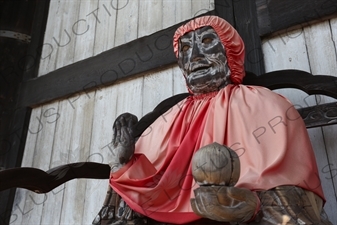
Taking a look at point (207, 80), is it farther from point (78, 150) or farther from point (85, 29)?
point (85, 29)

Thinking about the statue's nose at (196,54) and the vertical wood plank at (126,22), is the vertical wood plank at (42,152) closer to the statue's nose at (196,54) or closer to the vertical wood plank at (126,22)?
the vertical wood plank at (126,22)

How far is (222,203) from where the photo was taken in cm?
66

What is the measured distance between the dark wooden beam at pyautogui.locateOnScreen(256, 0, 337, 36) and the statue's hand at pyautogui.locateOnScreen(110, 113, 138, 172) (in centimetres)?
86

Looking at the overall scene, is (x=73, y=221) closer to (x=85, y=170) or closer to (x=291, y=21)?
(x=85, y=170)

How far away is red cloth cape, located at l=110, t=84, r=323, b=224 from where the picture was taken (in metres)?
0.86

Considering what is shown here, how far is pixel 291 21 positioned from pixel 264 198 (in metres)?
0.97

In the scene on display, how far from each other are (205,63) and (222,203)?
0.65m

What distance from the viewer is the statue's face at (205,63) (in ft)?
4.05

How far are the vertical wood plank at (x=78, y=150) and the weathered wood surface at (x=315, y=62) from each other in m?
0.97

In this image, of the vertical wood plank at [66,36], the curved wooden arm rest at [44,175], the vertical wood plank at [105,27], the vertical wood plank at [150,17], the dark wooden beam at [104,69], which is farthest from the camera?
the vertical wood plank at [66,36]

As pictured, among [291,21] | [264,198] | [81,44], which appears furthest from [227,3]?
[264,198]

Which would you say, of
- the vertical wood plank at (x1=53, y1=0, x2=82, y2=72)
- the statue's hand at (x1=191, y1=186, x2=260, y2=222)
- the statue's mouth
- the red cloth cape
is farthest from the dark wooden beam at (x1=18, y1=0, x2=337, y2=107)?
the statue's hand at (x1=191, y1=186, x2=260, y2=222)

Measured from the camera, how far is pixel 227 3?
1748 millimetres

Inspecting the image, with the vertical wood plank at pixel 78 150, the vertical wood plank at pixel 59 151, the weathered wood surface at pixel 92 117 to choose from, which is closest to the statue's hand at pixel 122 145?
the weathered wood surface at pixel 92 117
